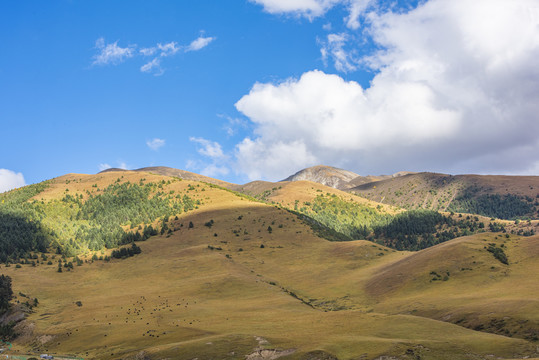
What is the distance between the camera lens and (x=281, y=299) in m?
64.2

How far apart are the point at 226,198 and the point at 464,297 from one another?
110m

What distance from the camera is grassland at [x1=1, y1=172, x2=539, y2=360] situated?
3738 cm

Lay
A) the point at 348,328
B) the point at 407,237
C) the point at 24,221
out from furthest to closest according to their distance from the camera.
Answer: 1. the point at 407,237
2. the point at 24,221
3. the point at 348,328

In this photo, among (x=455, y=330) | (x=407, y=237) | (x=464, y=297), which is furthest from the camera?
(x=407, y=237)

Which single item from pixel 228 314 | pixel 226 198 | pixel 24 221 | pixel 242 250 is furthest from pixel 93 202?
pixel 228 314

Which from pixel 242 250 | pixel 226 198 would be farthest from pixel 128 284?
pixel 226 198

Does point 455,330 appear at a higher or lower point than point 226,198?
lower

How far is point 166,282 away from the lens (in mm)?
82500

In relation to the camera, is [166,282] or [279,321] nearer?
[279,321]

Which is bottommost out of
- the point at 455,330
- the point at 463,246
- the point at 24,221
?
the point at 455,330

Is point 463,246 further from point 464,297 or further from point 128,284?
point 128,284

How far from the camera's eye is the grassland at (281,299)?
3738 centimetres

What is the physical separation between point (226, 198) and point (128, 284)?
73207 millimetres

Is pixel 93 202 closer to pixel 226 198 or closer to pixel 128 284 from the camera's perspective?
pixel 226 198
